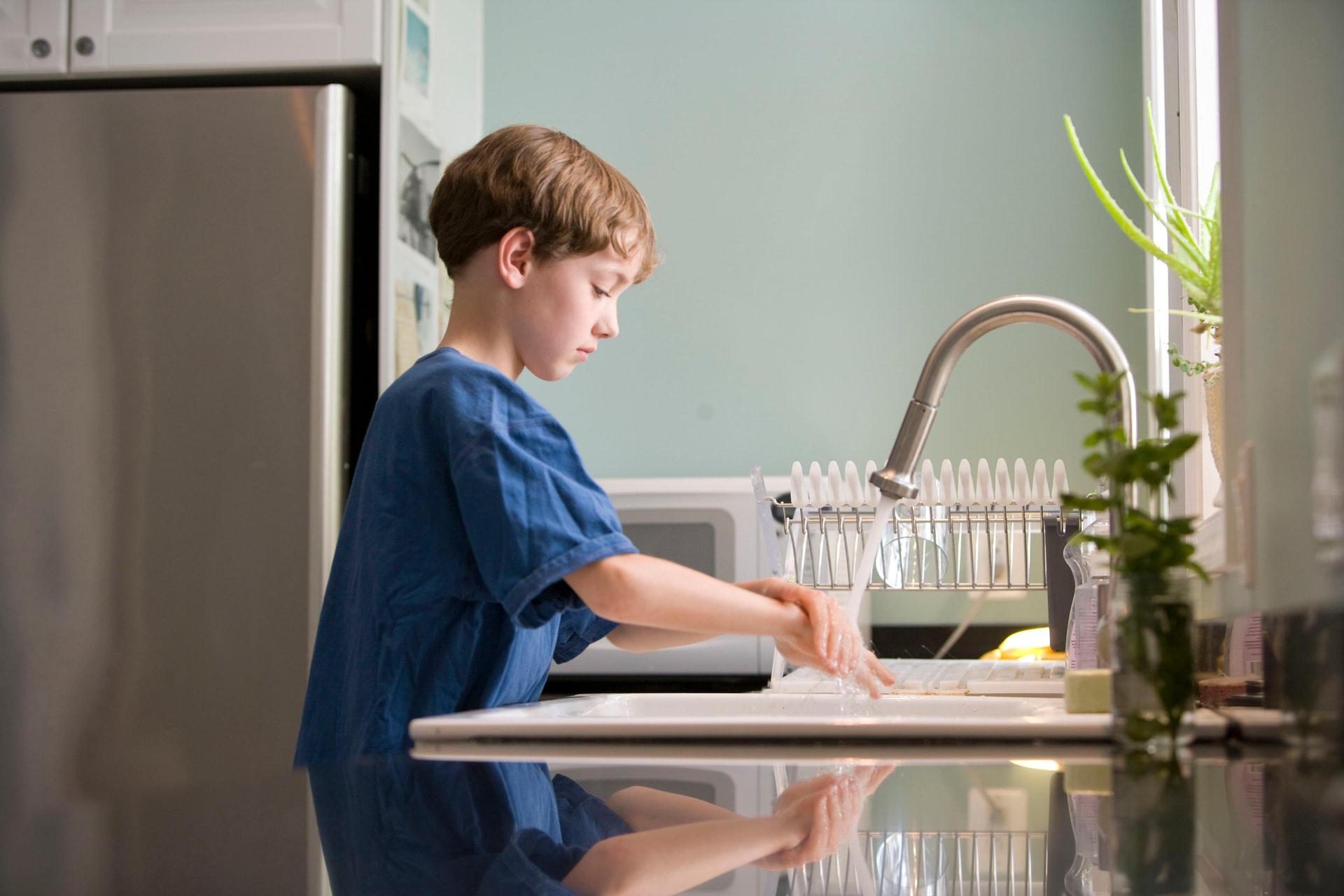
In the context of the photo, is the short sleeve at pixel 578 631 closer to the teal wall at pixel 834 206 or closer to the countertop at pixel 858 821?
the countertop at pixel 858 821

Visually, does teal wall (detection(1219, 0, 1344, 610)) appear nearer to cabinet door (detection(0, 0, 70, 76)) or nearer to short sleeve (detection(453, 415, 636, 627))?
short sleeve (detection(453, 415, 636, 627))

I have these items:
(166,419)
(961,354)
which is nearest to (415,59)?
(166,419)

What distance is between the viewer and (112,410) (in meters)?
1.97

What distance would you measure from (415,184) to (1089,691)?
1.60 metres

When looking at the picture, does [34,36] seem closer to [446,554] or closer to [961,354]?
[446,554]

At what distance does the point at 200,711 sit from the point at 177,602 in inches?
7.0

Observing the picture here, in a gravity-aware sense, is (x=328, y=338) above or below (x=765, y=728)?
above

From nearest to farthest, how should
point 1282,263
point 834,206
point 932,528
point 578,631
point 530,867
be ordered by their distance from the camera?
1. point 530,867
2. point 1282,263
3. point 578,631
4. point 932,528
5. point 834,206

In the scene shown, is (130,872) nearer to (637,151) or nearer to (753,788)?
(753,788)

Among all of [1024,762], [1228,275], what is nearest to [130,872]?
[1024,762]

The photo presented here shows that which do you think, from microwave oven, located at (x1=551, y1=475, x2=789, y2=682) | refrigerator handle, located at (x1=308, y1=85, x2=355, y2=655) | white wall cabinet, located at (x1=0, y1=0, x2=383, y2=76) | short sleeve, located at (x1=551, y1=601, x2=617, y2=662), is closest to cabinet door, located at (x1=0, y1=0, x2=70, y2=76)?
white wall cabinet, located at (x1=0, y1=0, x2=383, y2=76)

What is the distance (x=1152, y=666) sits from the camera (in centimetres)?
63

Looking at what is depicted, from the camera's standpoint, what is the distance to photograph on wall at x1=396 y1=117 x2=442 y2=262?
2053 millimetres

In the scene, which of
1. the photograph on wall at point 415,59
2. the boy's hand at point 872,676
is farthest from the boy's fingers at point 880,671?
the photograph on wall at point 415,59
